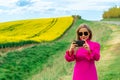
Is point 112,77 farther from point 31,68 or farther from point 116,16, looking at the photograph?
point 116,16

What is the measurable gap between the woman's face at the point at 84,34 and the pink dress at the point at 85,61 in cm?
9

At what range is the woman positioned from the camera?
6918 mm

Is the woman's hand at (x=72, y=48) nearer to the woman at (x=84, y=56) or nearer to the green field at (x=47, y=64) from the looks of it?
the woman at (x=84, y=56)

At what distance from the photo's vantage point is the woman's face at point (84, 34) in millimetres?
7043

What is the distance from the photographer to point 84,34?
7.06 meters

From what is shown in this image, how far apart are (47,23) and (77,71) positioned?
1712 inches

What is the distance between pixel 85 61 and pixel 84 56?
0.10 metres

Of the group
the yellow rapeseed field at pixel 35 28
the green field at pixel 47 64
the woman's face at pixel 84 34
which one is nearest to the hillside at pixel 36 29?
the yellow rapeseed field at pixel 35 28

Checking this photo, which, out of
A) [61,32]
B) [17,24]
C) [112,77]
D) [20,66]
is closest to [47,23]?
[17,24]

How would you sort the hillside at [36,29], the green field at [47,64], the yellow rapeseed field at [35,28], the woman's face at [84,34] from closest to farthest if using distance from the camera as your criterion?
the woman's face at [84,34] < the green field at [47,64] < the hillside at [36,29] < the yellow rapeseed field at [35,28]

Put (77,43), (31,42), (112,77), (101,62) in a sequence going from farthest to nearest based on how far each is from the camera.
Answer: (31,42), (101,62), (112,77), (77,43)

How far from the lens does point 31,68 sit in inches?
822

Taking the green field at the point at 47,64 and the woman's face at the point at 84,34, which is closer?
the woman's face at the point at 84,34

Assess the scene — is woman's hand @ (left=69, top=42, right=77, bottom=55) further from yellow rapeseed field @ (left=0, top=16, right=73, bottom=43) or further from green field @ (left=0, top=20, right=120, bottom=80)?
yellow rapeseed field @ (left=0, top=16, right=73, bottom=43)
